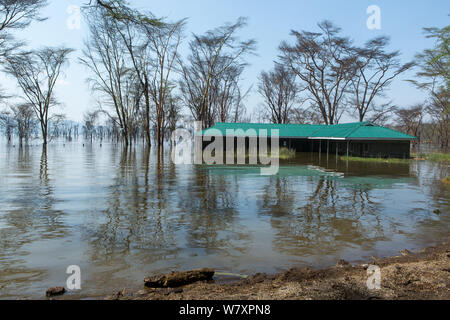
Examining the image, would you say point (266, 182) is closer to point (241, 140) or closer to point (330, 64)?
point (241, 140)

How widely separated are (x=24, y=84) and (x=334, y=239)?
54703 millimetres

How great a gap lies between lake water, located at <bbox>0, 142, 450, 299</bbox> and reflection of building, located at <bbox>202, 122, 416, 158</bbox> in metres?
18.2

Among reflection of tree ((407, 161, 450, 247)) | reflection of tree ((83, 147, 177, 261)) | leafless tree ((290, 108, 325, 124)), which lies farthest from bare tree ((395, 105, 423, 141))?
reflection of tree ((83, 147, 177, 261))

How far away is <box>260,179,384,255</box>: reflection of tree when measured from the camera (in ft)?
22.9

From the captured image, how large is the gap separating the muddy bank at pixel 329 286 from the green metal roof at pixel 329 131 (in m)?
26.4

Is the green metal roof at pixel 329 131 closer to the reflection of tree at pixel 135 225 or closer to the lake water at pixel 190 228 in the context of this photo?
the lake water at pixel 190 228

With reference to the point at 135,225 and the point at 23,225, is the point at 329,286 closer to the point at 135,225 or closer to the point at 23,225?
the point at 135,225

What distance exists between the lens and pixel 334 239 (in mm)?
7215

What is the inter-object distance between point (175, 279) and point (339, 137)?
2864cm

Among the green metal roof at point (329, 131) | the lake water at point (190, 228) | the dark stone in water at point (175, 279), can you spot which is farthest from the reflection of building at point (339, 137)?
the dark stone in water at point (175, 279)

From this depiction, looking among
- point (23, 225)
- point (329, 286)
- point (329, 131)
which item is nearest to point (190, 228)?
point (23, 225)

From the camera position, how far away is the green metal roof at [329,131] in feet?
101
